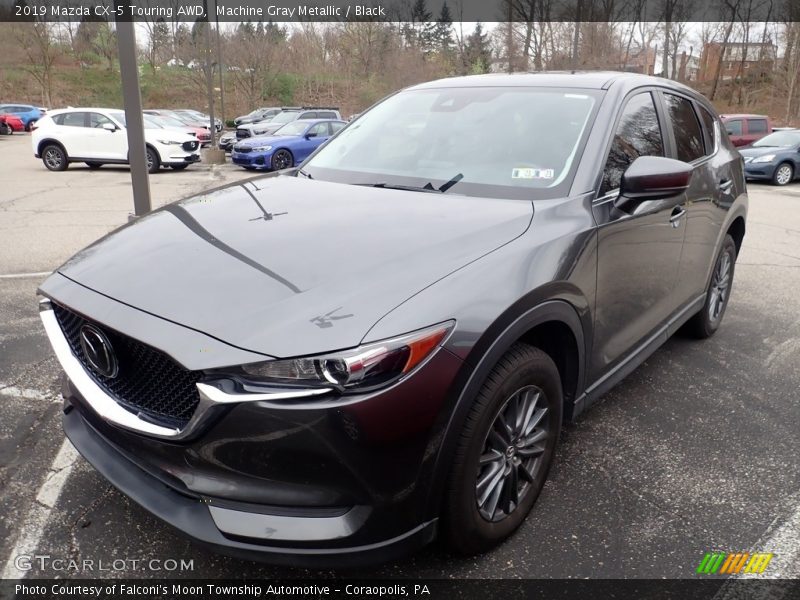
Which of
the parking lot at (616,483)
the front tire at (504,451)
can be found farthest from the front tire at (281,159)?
the front tire at (504,451)

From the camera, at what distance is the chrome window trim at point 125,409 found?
1756 mm

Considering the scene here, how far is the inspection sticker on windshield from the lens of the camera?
2787 mm

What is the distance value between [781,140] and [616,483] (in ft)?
58.3

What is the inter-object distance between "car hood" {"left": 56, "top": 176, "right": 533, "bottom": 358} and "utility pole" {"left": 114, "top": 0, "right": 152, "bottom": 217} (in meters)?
2.91

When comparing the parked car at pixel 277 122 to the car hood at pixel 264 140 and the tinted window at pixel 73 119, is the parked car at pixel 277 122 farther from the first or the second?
the tinted window at pixel 73 119

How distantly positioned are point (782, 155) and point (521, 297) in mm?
17376

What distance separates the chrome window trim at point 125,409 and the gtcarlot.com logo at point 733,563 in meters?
1.65

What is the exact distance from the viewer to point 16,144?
27.7m

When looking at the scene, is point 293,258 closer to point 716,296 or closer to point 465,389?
point 465,389

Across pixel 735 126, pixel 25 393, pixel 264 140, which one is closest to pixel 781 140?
pixel 735 126

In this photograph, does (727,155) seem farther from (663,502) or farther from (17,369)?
(17,369)

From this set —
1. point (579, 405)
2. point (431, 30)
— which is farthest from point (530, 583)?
point (431, 30)

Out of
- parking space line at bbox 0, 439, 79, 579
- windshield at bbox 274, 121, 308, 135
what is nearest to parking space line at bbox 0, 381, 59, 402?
parking space line at bbox 0, 439, 79, 579

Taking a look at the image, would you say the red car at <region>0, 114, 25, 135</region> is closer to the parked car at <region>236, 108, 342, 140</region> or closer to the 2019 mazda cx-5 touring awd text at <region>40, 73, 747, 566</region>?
the parked car at <region>236, 108, 342, 140</region>
